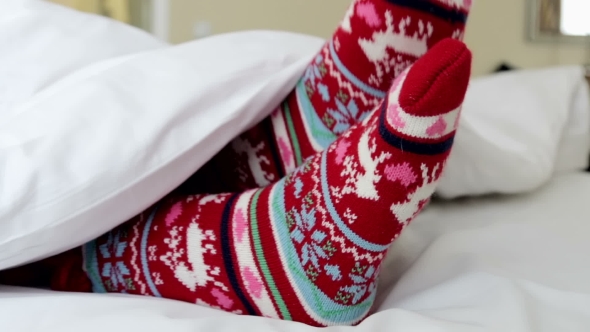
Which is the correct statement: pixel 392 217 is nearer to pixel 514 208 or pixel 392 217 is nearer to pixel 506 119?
pixel 514 208

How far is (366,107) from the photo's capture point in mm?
518

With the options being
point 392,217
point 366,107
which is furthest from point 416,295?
point 366,107

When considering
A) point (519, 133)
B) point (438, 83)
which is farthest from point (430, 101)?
point (519, 133)

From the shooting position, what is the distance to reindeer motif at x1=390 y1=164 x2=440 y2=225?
14.9 inches

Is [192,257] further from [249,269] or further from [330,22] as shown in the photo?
[330,22]

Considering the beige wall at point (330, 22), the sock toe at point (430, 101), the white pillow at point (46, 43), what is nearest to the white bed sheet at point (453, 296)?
the sock toe at point (430, 101)

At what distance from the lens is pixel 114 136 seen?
1.38ft

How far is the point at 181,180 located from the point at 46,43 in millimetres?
273

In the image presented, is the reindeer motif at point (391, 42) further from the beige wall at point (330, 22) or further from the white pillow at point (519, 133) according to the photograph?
the beige wall at point (330, 22)

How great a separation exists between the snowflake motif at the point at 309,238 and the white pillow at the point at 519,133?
11.3 inches

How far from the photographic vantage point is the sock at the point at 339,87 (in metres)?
0.48

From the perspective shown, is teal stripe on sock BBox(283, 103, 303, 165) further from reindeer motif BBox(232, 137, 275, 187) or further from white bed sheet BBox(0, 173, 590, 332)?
white bed sheet BBox(0, 173, 590, 332)

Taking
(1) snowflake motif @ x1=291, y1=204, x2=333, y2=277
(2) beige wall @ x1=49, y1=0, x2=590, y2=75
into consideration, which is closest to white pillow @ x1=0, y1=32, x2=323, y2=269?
(1) snowflake motif @ x1=291, y1=204, x2=333, y2=277

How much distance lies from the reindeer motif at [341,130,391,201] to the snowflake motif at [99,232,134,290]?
0.22 m
